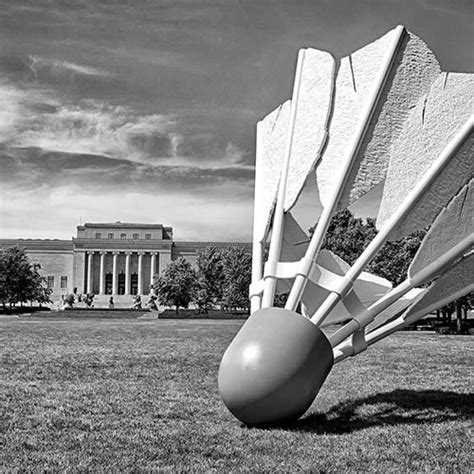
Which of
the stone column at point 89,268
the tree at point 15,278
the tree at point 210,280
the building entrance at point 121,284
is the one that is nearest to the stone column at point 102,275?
the stone column at point 89,268

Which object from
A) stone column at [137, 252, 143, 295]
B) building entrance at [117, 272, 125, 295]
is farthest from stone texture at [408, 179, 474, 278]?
building entrance at [117, 272, 125, 295]

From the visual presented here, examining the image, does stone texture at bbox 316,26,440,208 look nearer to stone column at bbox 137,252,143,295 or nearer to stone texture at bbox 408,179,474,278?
stone texture at bbox 408,179,474,278

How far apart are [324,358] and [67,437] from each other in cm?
191

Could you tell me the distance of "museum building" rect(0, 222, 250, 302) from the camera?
79000mm

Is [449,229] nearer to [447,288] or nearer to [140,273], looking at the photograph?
[447,288]

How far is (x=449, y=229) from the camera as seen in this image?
17.3 feet

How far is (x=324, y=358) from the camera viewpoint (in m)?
4.93

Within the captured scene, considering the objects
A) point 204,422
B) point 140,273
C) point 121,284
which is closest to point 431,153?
point 204,422

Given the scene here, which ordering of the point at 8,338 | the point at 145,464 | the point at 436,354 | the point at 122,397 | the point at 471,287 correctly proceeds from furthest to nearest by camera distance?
the point at 8,338 < the point at 436,354 < the point at 122,397 < the point at 471,287 < the point at 145,464

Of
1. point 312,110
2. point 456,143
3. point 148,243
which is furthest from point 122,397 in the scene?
point 148,243

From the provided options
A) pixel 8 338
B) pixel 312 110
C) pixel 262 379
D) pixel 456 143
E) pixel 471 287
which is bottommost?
pixel 8 338

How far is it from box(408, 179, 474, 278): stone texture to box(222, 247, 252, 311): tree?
31512 millimetres

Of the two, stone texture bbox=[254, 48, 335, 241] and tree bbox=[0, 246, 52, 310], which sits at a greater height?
stone texture bbox=[254, 48, 335, 241]

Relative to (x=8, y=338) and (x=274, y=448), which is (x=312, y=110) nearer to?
(x=274, y=448)
